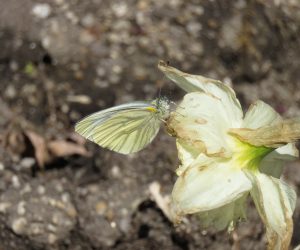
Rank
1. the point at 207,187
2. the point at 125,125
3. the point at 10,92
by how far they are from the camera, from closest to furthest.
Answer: the point at 207,187
the point at 125,125
the point at 10,92

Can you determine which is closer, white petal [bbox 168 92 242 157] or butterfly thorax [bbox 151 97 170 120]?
white petal [bbox 168 92 242 157]

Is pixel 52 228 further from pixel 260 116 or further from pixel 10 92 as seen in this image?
pixel 260 116

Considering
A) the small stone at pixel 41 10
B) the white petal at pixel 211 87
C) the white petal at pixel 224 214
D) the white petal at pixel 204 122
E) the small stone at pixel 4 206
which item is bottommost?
the small stone at pixel 4 206

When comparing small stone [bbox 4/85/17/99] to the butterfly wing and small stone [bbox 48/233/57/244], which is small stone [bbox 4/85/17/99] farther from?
the butterfly wing

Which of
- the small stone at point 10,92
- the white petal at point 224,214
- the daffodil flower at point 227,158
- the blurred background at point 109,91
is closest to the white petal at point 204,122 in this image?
the daffodil flower at point 227,158

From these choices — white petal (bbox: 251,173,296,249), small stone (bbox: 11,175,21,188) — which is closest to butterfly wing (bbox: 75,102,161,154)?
white petal (bbox: 251,173,296,249)

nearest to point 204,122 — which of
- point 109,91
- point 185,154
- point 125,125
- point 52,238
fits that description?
point 185,154

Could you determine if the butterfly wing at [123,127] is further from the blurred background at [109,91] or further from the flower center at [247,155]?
the blurred background at [109,91]
